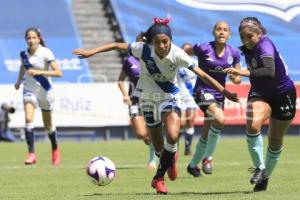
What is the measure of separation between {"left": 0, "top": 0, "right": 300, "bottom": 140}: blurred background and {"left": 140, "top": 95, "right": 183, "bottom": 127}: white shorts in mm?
14565

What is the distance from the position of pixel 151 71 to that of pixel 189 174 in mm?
3279

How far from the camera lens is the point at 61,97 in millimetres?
24953

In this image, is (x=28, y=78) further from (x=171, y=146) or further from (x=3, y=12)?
(x=3, y=12)

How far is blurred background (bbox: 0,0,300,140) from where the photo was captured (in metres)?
Answer: 25.2

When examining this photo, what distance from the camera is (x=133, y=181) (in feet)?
38.5

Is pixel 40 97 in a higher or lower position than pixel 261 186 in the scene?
lower

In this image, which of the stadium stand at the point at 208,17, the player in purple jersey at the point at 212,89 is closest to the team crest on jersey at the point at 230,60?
the player in purple jersey at the point at 212,89

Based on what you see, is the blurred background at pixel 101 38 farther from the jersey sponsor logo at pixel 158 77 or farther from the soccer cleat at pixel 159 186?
the soccer cleat at pixel 159 186

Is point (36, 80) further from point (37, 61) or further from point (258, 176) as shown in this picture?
point (258, 176)

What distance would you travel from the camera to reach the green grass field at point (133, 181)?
31.4 ft

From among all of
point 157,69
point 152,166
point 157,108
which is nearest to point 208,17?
point 152,166

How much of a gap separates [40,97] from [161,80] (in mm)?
5617

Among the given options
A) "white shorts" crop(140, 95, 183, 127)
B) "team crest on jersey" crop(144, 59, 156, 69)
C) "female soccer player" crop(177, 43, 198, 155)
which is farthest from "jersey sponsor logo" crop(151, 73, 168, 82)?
"female soccer player" crop(177, 43, 198, 155)

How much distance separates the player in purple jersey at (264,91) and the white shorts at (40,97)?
620 cm
